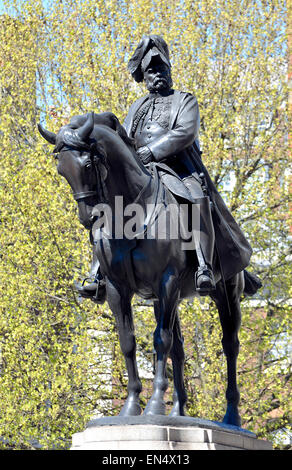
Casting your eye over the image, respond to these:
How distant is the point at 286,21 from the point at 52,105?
623 cm

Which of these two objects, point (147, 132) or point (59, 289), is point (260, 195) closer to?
point (59, 289)

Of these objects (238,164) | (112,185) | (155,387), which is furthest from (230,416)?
(238,164)

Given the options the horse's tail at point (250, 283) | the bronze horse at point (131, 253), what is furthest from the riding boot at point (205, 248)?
the horse's tail at point (250, 283)

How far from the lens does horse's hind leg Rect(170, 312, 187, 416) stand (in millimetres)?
7680

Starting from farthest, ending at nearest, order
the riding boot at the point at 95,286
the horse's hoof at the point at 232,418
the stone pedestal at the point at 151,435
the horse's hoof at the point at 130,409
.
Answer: the horse's hoof at the point at 232,418, the riding boot at the point at 95,286, the horse's hoof at the point at 130,409, the stone pedestal at the point at 151,435

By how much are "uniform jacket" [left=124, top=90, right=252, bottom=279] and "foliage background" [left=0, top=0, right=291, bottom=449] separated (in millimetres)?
7899

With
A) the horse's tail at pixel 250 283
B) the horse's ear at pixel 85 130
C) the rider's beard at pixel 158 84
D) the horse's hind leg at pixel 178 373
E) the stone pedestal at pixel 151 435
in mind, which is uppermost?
the rider's beard at pixel 158 84

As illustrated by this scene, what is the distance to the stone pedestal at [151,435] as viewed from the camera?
20.4 ft

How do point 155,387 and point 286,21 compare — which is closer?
point 155,387

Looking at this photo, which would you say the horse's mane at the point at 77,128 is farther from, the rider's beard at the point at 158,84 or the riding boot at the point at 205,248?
the rider's beard at the point at 158,84

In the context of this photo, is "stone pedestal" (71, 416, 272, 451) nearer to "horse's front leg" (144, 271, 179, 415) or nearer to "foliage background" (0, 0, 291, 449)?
"horse's front leg" (144, 271, 179, 415)

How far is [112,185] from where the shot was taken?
6855 mm

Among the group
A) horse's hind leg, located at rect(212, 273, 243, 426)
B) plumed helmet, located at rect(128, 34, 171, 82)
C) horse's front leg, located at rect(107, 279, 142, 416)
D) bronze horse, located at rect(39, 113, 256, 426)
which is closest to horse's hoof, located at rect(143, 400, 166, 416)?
bronze horse, located at rect(39, 113, 256, 426)
